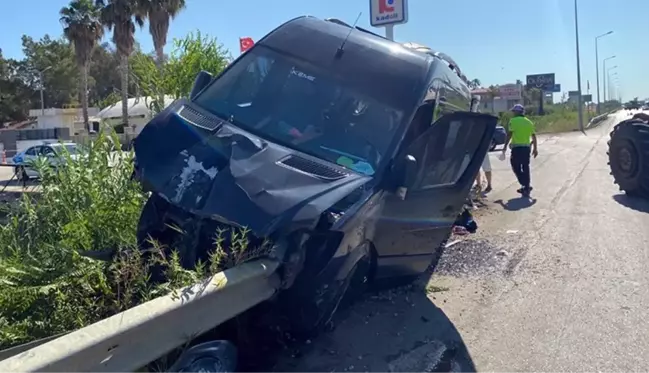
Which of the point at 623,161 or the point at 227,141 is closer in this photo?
the point at 227,141

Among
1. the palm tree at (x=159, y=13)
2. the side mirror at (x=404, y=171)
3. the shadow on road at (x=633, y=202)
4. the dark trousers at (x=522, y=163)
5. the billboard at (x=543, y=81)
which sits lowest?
the shadow on road at (x=633, y=202)

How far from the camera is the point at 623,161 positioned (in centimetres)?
1141

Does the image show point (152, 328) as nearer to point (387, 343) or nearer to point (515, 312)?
point (387, 343)

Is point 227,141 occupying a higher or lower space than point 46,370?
higher

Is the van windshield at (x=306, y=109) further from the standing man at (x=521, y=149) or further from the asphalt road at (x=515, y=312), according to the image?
the standing man at (x=521, y=149)

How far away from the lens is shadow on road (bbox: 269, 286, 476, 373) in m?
4.30

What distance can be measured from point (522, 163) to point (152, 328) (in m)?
10.3

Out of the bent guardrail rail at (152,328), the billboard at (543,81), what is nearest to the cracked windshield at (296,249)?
the bent guardrail rail at (152,328)

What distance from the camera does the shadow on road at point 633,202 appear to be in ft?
33.4

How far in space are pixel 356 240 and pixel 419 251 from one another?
141 cm

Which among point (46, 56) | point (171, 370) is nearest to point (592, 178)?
point (171, 370)

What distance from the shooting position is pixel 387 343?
472 centimetres

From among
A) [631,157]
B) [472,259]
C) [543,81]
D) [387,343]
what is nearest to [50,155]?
[387,343]

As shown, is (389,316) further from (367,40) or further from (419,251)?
(367,40)
